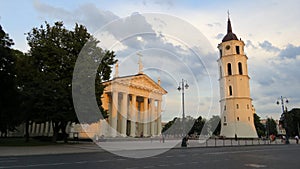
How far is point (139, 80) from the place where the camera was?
7438 cm

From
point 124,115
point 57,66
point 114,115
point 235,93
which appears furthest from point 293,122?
point 57,66

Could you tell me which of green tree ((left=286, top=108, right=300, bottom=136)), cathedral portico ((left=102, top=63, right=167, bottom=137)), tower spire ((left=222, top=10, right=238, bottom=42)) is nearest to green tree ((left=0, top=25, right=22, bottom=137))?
cathedral portico ((left=102, top=63, right=167, bottom=137))

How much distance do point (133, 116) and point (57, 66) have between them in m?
38.3

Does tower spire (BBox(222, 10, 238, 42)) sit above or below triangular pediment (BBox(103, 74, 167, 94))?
above

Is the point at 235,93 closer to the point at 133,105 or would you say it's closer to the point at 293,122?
the point at 133,105

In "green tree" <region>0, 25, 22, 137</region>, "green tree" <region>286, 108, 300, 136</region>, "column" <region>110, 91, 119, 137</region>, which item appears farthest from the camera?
"green tree" <region>286, 108, 300, 136</region>

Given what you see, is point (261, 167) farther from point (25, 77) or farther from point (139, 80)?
point (139, 80)

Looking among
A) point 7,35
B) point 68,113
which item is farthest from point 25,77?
point 68,113

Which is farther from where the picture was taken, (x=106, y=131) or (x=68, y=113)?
(x=106, y=131)

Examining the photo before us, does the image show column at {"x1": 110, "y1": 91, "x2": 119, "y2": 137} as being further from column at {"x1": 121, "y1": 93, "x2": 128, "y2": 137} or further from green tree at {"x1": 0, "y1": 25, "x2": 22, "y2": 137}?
green tree at {"x1": 0, "y1": 25, "x2": 22, "y2": 137}

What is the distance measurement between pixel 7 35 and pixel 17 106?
972cm

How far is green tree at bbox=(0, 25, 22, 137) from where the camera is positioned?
112ft

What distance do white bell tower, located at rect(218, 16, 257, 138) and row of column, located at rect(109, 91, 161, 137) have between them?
2076cm

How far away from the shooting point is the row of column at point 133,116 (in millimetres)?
67250
